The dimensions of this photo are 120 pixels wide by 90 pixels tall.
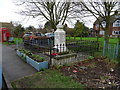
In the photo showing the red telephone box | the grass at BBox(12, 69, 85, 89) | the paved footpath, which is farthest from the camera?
the red telephone box

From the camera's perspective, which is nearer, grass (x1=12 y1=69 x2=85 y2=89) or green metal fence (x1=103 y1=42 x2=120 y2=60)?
grass (x1=12 y1=69 x2=85 y2=89)

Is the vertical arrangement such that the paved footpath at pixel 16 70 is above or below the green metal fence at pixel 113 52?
below

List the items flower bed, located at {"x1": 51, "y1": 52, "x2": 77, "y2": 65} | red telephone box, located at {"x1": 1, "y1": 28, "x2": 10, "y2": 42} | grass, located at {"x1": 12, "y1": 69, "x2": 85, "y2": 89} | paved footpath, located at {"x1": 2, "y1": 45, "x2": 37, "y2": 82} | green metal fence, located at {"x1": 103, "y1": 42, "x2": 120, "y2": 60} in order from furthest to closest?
red telephone box, located at {"x1": 1, "y1": 28, "x2": 10, "y2": 42} < green metal fence, located at {"x1": 103, "y1": 42, "x2": 120, "y2": 60} < flower bed, located at {"x1": 51, "y1": 52, "x2": 77, "y2": 65} < paved footpath, located at {"x1": 2, "y1": 45, "x2": 37, "y2": 82} < grass, located at {"x1": 12, "y1": 69, "x2": 85, "y2": 89}

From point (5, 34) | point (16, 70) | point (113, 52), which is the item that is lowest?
point (16, 70)

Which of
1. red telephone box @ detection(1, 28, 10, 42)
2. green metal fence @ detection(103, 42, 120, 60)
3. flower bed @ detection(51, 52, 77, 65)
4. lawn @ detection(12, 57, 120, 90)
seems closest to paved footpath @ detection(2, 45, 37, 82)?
lawn @ detection(12, 57, 120, 90)

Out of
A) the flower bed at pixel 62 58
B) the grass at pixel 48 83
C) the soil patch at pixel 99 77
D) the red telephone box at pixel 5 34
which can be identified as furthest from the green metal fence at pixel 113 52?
the red telephone box at pixel 5 34

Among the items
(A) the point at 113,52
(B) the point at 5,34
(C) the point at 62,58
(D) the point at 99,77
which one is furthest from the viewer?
(B) the point at 5,34

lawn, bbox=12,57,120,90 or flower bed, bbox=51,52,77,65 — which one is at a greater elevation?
flower bed, bbox=51,52,77,65

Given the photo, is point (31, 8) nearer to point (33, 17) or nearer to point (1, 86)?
point (33, 17)

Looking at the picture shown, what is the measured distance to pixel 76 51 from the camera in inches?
244

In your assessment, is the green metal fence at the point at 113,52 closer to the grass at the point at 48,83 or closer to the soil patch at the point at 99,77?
the soil patch at the point at 99,77

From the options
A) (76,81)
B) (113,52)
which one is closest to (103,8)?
(113,52)

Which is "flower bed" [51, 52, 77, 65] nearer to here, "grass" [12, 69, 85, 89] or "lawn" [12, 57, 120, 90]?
"lawn" [12, 57, 120, 90]

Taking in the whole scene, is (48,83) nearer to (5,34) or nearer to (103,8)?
(103,8)
